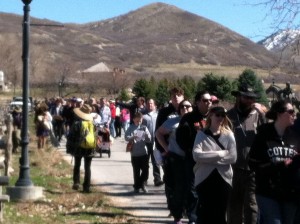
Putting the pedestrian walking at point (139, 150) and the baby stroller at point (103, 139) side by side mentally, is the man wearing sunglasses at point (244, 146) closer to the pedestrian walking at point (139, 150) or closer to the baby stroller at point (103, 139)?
the pedestrian walking at point (139, 150)

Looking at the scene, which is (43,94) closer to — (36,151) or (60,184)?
(36,151)

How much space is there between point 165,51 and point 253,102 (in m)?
173

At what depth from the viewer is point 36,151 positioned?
23.0 m

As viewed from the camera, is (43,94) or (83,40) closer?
(43,94)

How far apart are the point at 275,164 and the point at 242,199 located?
2353 millimetres

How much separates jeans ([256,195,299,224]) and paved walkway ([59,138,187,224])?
4.13m

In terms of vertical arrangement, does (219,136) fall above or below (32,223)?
above

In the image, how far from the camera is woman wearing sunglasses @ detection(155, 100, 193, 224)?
11.0 metres

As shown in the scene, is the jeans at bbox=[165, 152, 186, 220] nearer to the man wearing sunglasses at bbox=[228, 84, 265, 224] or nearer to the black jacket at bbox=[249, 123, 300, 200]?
the man wearing sunglasses at bbox=[228, 84, 265, 224]

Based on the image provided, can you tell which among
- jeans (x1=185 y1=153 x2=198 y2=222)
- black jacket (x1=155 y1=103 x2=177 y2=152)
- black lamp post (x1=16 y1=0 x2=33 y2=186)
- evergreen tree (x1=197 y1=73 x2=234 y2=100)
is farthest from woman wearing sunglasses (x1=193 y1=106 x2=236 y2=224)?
evergreen tree (x1=197 y1=73 x2=234 y2=100)

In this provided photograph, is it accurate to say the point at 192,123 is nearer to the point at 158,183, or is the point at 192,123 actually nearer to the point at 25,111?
the point at 25,111

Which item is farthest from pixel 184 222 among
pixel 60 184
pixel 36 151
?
pixel 36 151

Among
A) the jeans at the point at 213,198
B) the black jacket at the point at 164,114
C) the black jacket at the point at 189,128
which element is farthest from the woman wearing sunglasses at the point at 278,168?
the black jacket at the point at 164,114

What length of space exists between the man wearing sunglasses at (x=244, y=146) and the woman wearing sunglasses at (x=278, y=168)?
5.97 feet
